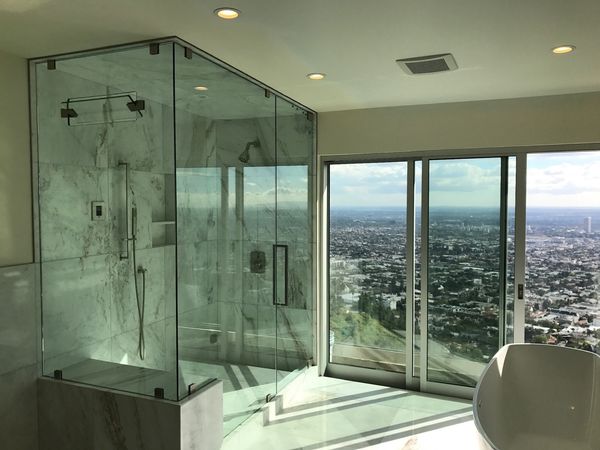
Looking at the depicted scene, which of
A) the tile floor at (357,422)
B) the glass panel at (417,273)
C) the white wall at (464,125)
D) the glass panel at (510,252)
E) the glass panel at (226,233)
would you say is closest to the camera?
the glass panel at (226,233)

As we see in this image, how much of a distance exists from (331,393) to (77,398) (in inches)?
85.3

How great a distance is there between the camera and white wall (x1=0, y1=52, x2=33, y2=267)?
2656 mm

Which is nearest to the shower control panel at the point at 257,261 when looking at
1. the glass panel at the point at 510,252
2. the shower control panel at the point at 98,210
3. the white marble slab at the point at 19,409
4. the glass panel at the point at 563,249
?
the shower control panel at the point at 98,210

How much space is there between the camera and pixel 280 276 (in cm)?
396

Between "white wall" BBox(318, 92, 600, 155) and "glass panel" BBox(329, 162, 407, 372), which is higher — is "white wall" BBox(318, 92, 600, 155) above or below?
above

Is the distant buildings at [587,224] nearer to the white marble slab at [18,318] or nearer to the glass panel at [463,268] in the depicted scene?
the glass panel at [463,268]

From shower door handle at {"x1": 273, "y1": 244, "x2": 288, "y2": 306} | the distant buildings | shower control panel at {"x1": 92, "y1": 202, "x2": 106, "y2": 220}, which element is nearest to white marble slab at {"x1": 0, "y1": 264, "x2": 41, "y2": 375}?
shower control panel at {"x1": 92, "y1": 202, "x2": 106, "y2": 220}

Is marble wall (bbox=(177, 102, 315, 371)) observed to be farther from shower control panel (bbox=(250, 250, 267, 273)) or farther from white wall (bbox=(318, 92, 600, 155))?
white wall (bbox=(318, 92, 600, 155))

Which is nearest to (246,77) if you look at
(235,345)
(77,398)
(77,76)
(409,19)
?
(77,76)

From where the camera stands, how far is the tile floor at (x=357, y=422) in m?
3.30

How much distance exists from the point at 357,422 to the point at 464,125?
2522mm

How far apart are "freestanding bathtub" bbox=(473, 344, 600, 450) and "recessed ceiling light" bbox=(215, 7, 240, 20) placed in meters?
2.53

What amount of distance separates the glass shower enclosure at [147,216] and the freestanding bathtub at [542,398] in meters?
1.75

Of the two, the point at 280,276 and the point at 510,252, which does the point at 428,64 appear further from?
the point at 280,276
